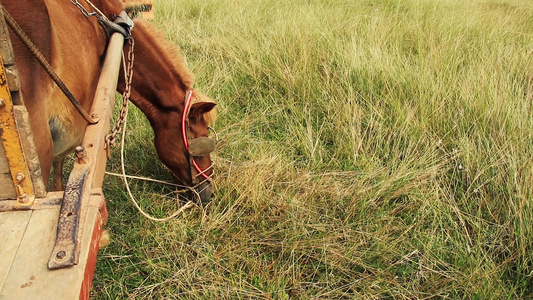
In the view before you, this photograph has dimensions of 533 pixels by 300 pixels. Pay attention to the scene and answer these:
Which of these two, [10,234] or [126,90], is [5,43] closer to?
[10,234]

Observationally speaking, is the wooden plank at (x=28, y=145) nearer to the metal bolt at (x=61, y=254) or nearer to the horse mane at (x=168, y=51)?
the metal bolt at (x=61, y=254)

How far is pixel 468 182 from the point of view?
7.74 ft

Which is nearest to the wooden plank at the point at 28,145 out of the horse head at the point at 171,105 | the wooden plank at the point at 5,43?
the wooden plank at the point at 5,43

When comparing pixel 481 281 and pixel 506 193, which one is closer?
pixel 481 281

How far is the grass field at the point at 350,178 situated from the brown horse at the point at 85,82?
0.36 meters

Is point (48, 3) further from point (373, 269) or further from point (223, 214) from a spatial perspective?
point (373, 269)

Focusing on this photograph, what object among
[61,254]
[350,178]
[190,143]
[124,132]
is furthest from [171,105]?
[61,254]

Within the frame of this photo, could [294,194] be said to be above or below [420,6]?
below

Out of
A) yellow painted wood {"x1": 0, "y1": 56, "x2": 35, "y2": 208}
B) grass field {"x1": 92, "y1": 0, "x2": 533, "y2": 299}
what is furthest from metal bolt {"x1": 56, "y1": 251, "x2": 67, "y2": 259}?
grass field {"x1": 92, "y1": 0, "x2": 533, "y2": 299}

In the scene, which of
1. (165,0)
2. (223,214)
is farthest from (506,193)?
(165,0)

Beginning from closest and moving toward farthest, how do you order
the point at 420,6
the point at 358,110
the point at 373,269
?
1. the point at 373,269
2. the point at 358,110
3. the point at 420,6

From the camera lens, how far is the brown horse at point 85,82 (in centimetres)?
156

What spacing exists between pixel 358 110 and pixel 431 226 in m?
1.16

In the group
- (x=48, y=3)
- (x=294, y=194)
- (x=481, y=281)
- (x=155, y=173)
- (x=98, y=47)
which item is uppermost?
(x=48, y=3)
